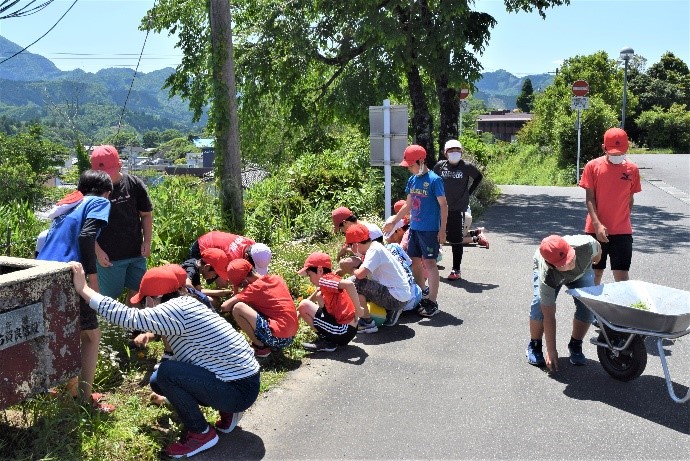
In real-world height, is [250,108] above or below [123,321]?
above

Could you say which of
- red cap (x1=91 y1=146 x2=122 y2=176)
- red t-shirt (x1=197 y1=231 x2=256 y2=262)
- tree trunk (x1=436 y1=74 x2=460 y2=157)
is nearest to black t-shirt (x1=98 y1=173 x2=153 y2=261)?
red cap (x1=91 y1=146 x2=122 y2=176)

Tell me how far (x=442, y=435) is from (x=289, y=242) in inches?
207

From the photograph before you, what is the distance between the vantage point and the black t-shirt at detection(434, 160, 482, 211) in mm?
8570

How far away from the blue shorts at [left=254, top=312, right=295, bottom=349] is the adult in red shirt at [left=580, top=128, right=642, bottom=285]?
3102 millimetres

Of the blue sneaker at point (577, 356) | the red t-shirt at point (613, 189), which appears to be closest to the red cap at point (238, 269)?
the blue sneaker at point (577, 356)

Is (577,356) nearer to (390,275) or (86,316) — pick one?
(390,275)

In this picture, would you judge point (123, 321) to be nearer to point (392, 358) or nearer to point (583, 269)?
point (392, 358)

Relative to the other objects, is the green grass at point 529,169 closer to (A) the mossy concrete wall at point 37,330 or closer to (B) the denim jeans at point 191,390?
(B) the denim jeans at point 191,390

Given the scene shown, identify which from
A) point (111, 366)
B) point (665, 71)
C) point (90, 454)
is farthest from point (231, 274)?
point (665, 71)

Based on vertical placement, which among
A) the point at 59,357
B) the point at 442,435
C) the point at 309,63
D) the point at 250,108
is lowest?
the point at 442,435

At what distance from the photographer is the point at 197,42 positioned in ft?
53.7

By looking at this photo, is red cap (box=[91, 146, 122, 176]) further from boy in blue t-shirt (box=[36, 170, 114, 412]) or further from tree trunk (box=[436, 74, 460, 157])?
tree trunk (box=[436, 74, 460, 157])

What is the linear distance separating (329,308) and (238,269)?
1.16 metres

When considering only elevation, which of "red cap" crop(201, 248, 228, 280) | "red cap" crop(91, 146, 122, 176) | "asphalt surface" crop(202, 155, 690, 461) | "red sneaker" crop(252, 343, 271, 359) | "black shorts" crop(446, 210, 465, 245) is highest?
"red cap" crop(91, 146, 122, 176)
